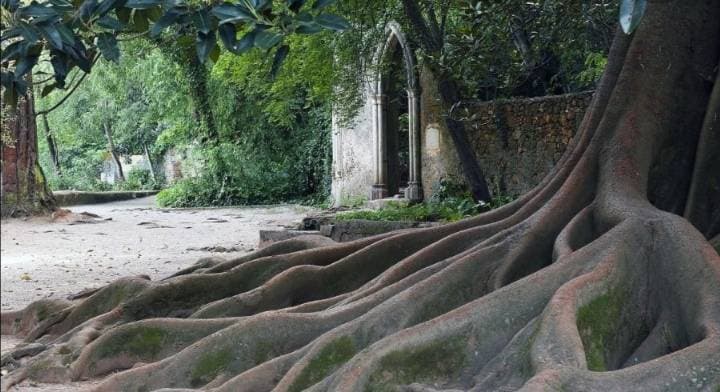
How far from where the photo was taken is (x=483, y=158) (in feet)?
51.4

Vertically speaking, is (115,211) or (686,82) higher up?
(686,82)

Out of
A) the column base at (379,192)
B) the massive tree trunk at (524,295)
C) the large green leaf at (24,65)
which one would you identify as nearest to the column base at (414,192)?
the column base at (379,192)

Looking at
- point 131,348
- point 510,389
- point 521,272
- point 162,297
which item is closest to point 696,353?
point 510,389

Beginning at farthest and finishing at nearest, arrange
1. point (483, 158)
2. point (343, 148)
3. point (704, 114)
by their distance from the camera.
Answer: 1. point (343, 148)
2. point (483, 158)
3. point (704, 114)

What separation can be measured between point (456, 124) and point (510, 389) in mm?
9932

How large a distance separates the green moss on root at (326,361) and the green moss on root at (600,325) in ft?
3.74

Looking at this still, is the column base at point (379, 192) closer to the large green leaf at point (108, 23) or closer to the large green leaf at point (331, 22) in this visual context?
the large green leaf at point (108, 23)

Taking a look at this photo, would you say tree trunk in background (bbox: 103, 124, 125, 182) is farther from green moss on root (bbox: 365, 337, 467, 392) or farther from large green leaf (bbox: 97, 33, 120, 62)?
green moss on root (bbox: 365, 337, 467, 392)

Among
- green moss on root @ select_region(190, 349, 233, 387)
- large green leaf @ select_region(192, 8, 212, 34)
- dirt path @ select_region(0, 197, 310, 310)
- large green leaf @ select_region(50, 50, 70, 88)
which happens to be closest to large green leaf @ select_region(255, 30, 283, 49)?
large green leaf @ select_region(192, 8, 212, 34)

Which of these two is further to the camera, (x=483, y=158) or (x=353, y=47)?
(x=483, y=158)

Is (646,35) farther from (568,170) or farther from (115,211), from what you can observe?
(115,211)

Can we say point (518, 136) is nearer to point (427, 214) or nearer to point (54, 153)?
point (427, 214)

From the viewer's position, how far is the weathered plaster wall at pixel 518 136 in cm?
1386

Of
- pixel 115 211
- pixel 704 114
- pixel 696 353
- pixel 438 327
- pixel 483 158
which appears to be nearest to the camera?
pixel 696 353
